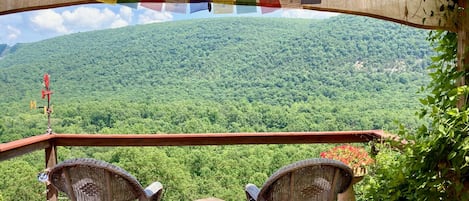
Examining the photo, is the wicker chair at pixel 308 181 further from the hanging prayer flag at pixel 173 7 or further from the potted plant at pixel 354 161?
the hanging prayer flag at pixel 173 7

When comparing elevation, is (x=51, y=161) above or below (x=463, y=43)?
below

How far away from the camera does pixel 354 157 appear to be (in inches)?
144

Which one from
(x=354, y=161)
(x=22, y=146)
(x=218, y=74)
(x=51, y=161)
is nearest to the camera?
(x=22, y=146)

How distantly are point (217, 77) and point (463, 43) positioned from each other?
9262mm

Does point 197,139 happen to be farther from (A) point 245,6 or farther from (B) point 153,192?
(A) point 245,6

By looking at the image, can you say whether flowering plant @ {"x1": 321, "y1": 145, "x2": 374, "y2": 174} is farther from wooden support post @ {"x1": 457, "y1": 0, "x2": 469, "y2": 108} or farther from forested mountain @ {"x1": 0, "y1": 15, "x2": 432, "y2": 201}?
forested mountain @ {"x1": 0, "y1": 15, "x2": 432, "y2": 201}

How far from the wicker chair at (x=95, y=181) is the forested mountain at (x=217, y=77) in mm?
3084

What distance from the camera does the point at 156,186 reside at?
2.92 meters

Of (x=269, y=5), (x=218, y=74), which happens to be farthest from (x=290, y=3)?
(x=218, y=74)

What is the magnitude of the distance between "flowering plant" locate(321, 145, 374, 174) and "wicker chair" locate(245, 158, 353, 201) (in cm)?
94

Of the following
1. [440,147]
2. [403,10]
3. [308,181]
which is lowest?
[308,181]

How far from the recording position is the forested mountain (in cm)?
821

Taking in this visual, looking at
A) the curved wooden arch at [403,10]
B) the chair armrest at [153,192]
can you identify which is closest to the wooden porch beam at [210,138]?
the chair armrest at [153,192]

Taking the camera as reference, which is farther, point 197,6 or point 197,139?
point 197,139
